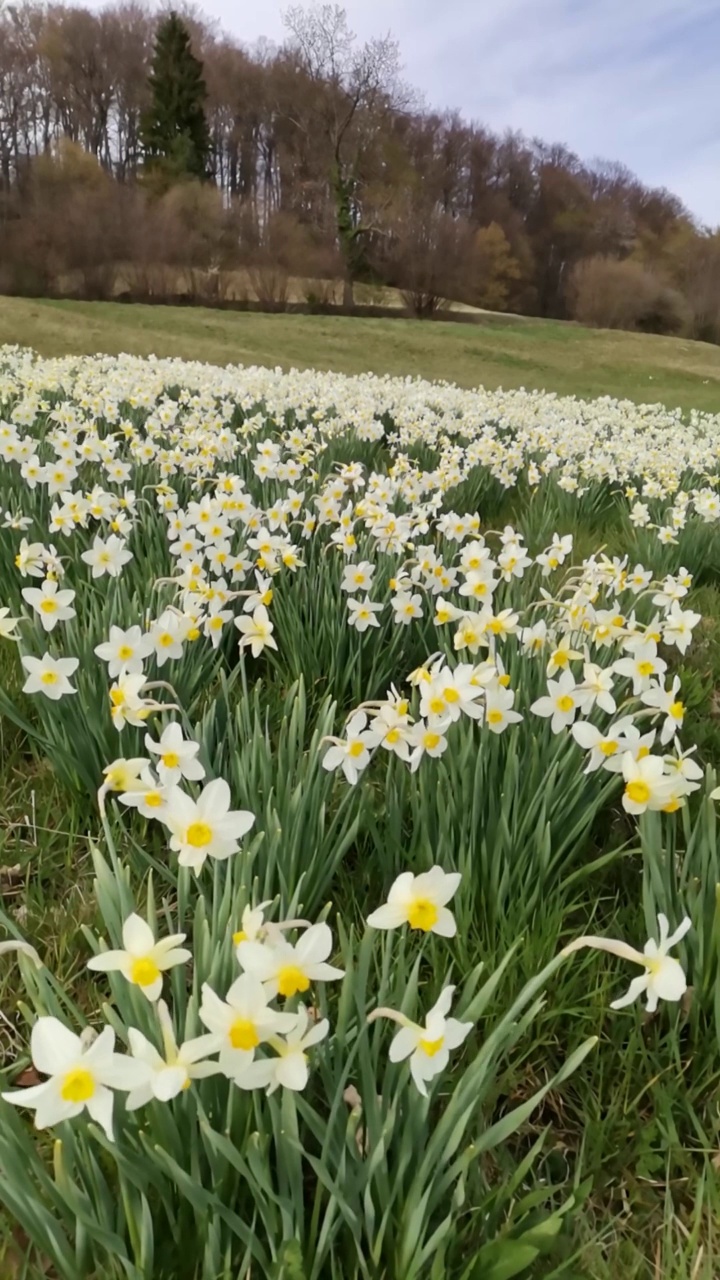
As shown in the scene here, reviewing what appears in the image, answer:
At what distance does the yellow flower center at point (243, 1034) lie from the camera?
815 mm

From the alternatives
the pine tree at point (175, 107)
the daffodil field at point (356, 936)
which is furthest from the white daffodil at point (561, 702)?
the pine tree at point (175, 107)

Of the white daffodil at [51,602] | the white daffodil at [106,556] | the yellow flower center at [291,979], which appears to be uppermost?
the white daffodil at [106,556]

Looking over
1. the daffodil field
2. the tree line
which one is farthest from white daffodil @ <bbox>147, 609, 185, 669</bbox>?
the tree line

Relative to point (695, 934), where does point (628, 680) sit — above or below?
above

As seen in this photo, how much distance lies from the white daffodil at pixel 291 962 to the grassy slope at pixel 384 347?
15308mm

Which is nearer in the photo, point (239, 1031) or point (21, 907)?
point (239, 1031)

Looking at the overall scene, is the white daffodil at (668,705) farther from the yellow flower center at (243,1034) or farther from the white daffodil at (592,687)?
the yellow flower center at (243,1034)

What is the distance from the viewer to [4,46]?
37.8 m

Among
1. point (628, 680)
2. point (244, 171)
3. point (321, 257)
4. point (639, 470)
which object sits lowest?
point (628, 680)

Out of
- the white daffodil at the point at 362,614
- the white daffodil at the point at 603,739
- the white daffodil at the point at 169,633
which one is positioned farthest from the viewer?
the white daffodil at the point at 362,614

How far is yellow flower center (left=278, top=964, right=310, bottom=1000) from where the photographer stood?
858 millimetres

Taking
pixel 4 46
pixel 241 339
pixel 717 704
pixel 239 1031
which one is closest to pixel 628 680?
pixel 717 704

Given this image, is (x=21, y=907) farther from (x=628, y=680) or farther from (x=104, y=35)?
(x=104, y=35)

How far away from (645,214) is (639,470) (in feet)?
209
